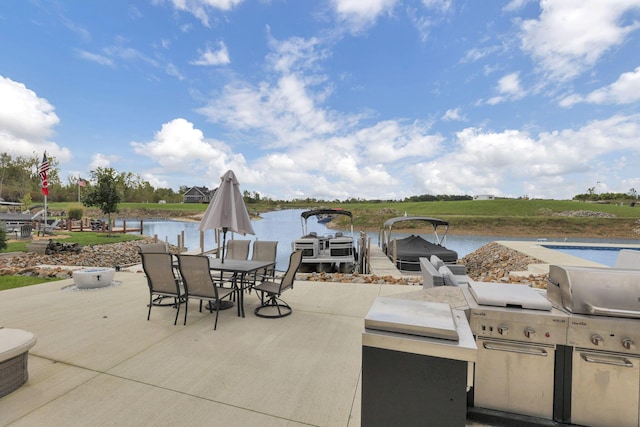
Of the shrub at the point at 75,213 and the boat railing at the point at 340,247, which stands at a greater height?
the shrub at the point at 75,213

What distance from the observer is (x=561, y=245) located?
48.1 ft

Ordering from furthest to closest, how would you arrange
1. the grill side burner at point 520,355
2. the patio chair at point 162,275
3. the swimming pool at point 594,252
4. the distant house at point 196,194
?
1. the distant house at point 196,194
2. the swimming pool at point 594,252
3. the patio chair at point 162,275
4. the grill side burner at point 520,355

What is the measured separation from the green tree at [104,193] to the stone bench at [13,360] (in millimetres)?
18595

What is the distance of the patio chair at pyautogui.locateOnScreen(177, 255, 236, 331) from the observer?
3.57m

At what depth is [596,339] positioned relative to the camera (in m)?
1.52

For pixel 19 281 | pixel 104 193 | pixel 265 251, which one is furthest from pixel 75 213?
pixel 265 251

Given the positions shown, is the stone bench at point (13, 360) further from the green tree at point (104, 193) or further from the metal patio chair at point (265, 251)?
the green tree at point (104, 193)

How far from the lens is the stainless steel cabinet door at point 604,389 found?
1.51 meters

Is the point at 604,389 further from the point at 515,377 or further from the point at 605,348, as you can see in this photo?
the point at 515,377

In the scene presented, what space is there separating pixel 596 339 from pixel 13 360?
3.94 metres

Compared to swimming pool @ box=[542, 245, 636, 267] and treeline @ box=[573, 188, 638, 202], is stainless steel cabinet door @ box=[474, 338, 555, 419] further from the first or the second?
treeline @ box=[573, 188, 638, 202]

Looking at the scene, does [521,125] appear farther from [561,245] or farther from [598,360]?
[598,360]

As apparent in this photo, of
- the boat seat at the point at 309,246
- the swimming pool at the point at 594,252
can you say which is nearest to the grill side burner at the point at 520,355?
the boat seat at the point at 309,246

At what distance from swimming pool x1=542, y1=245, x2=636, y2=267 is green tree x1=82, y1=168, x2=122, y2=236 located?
979 inches
